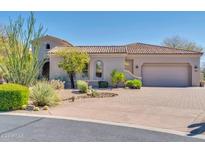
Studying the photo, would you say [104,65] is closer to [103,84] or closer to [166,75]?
[103,84]

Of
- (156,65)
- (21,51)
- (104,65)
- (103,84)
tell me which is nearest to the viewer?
(21,51)

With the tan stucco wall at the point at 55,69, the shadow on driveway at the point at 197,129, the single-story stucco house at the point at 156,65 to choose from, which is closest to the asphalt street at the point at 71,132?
the shadow on driveway at the point at 197,129

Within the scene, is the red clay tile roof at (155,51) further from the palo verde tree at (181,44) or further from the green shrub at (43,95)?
the palo verde tree at (181,44)

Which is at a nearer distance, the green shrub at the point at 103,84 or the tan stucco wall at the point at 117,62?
the green shrub at the point at 103,84

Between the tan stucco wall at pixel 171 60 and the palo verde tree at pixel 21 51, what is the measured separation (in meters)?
14.4

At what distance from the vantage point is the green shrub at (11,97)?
9711 mm

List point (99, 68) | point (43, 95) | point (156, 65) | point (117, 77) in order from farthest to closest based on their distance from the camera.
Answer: point (156, 65) → point (99, 68) → point (117, 77) → point (43, 95)

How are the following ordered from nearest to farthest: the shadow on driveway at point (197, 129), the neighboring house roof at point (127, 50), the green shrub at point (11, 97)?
the shadow on driveway at point (197, 129), the green shrub at point (11, 97), the neighboring house roof at point (127, 50)

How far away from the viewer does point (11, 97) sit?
32.0ft

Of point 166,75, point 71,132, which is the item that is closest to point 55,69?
point 166,75

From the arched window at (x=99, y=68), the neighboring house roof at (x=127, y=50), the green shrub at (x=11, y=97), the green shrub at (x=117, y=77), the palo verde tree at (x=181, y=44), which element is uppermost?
the palo verde tree at (x=181, y=44)

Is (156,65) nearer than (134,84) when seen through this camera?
No

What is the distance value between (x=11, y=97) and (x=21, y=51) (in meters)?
4.55
